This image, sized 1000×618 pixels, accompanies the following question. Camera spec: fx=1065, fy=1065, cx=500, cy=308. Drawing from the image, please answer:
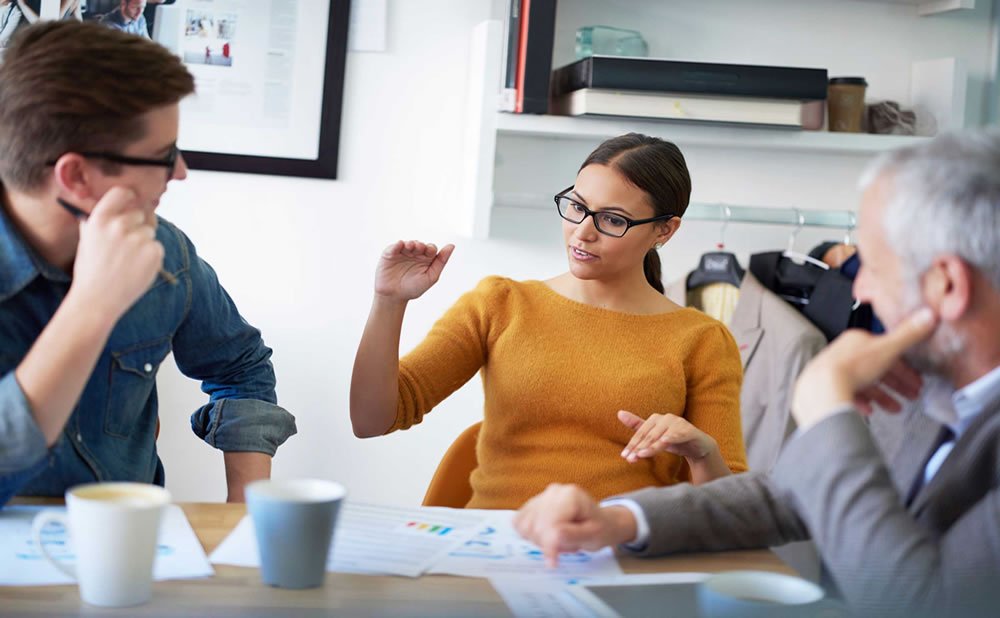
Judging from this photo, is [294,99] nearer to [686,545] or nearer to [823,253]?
[823,253]

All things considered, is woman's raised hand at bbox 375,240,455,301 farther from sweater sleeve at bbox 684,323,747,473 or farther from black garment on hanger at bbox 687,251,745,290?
black garment on hanger at bbox 687,251,745,290

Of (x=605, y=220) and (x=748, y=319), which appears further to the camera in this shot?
(x=748, y=319)

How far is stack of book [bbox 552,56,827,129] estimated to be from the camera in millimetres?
2475

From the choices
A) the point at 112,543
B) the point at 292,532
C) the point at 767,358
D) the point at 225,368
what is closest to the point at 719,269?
the point at 767,358

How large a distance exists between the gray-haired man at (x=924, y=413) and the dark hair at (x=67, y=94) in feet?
2.18

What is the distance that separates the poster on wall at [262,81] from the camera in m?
2.71

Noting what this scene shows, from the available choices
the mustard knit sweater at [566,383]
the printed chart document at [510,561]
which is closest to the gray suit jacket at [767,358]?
the mustard knit sweater at [566,383]

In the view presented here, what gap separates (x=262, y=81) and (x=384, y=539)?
5.99ft

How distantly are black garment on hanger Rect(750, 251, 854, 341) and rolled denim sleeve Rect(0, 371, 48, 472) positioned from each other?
1.92m

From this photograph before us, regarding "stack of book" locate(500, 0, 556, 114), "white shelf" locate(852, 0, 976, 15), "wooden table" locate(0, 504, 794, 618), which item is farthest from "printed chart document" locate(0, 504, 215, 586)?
"white shelf" locate(852, 0, 976, 15)

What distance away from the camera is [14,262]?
4.25 feet

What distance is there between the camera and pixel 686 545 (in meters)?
1.21

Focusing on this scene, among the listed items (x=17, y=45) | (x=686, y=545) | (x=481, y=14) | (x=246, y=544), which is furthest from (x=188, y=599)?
(x=481, y=14)

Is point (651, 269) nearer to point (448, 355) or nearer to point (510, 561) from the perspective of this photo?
point (448, 355)
